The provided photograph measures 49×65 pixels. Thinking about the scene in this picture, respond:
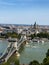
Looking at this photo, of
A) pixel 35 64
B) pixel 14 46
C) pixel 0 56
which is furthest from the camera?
pixel 14 46

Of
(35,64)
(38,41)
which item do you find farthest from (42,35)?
(35,64)

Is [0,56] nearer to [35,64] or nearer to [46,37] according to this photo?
[35,64]

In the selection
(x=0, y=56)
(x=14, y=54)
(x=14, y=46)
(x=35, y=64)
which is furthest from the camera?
(x=14, y=46)

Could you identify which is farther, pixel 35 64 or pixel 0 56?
pixel 0 56

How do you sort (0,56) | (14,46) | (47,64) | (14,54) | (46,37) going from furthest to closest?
(46,37), (14,46), (14,54), (0,56), (47,64)

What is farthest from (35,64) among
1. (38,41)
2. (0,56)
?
(38,41)

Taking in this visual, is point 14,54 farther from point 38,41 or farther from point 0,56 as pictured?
point 38,41

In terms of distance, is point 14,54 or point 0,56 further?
point 14,54

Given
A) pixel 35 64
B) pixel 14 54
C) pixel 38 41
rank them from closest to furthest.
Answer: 1. pixel 35 64
2. pixel 14 54
3. pixel 38 41

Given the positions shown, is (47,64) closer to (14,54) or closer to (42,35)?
(14,54)
